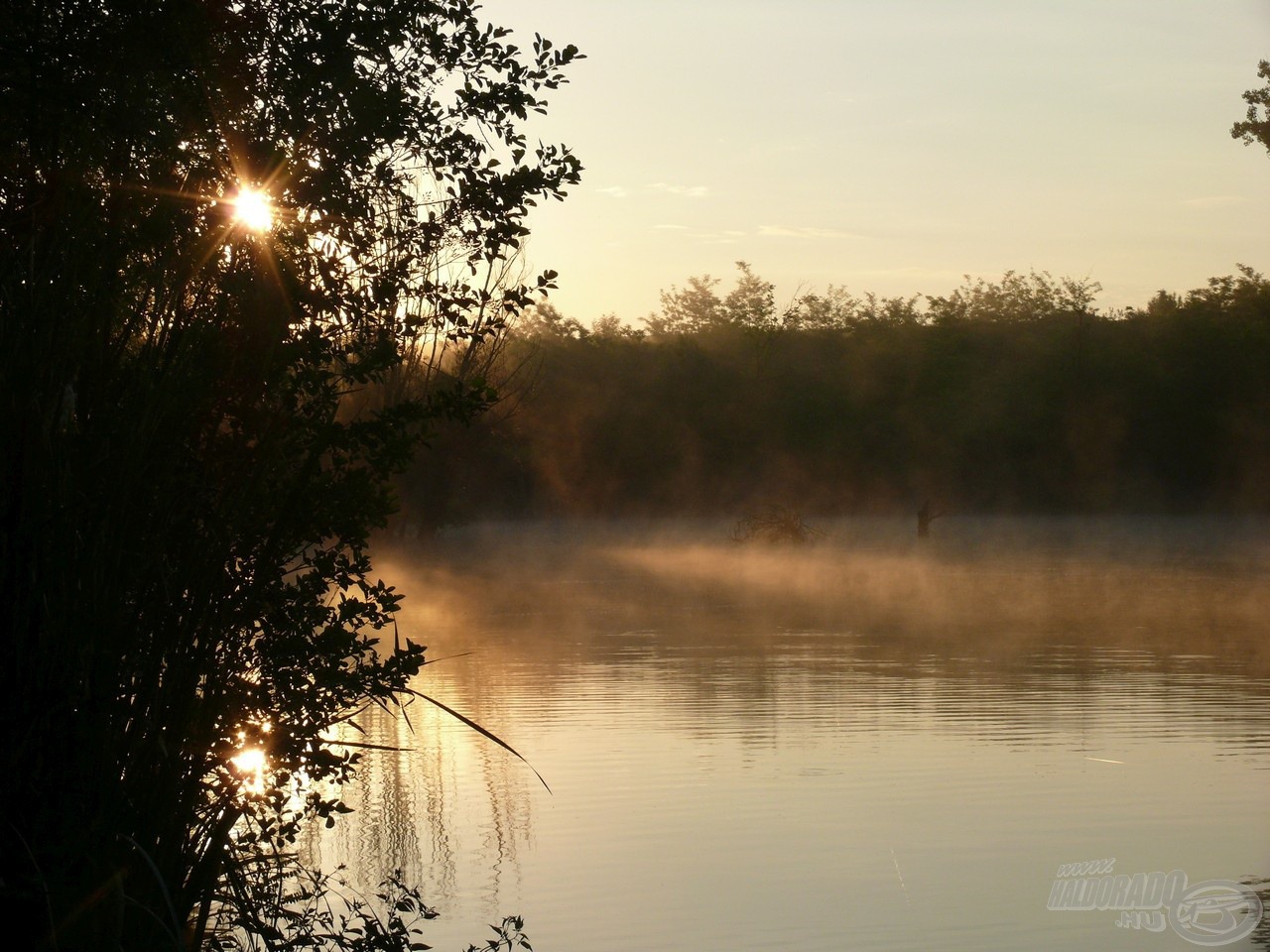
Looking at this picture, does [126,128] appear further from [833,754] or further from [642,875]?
[833,754]

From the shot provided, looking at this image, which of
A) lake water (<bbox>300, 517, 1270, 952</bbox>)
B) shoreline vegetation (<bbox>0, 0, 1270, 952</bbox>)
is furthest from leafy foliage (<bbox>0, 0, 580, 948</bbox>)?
lake water (<bbox>300, 517, 1270, 952</bbox>)

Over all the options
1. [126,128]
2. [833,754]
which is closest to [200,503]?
[126,128]

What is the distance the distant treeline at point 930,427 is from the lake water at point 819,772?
2450cm

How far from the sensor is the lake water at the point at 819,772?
4.95 meters

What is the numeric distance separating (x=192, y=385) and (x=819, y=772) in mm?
4370

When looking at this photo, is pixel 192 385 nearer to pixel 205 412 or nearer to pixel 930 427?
pixel 205 412

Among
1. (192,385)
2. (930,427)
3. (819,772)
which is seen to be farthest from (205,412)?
(930,427)

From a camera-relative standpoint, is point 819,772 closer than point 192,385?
No

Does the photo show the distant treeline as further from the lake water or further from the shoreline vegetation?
the shoreline vegetation

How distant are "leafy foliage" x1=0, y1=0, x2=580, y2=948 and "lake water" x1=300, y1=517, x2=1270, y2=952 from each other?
4.72 ft

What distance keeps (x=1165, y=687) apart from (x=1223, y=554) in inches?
561

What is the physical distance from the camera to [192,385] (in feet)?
10.6

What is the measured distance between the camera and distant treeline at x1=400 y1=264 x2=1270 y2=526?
3941cm

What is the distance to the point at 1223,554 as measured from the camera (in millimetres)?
22812
